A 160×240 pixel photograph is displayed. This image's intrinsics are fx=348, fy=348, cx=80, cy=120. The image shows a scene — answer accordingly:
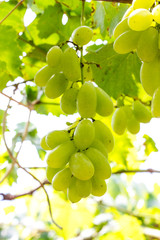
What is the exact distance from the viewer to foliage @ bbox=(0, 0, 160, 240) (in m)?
0.93

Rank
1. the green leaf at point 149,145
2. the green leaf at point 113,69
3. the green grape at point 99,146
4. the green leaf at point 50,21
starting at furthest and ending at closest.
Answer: the green leaf at point 149,145 → the green leaf at point 50,21 → the green leaf at point 113,69 → the green grape at point 99,146

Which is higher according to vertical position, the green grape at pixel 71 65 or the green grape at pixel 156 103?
the green grape at pixel 71 65

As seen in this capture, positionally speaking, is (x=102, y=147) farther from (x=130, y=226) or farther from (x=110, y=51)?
(x=130, y=226)

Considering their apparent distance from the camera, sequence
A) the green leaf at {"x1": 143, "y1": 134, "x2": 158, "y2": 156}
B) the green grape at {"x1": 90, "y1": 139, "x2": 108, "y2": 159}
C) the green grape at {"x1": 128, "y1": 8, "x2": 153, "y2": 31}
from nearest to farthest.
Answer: the green grape at {"x1": 128, "y1": 8, "x2": 153, "y2": 31} < the green grape at {"x1": 90, "y1": 139, "x2": 108, "y2": 159} < the green leaf at {"x1": 143, "y1": 134, "x2": 158, "y2": 156}

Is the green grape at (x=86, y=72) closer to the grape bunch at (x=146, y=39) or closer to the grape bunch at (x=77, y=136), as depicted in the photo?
the grape bunch at (x=77, y=136)

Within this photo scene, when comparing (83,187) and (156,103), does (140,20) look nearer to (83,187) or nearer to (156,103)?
(156,103)

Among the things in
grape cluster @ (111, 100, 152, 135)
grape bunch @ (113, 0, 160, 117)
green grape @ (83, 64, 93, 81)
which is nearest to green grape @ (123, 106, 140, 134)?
grape cluster @ (111, 100, 152, 135)

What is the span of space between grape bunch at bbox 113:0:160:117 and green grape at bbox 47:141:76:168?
18 centimetres

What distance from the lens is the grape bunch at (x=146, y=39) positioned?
58 centimetres

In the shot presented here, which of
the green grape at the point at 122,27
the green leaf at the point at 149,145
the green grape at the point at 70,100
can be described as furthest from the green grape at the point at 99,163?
the green leaf at the point at 149,145

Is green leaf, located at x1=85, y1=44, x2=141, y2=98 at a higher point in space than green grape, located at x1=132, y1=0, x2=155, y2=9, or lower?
lower

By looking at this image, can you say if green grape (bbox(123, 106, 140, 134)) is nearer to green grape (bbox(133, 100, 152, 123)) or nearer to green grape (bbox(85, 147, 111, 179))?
green grape (bbox(133, 100, 152, 123))

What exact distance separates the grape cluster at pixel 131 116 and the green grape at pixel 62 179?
0.27 metres

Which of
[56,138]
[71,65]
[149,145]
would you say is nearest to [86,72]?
[71,65]
